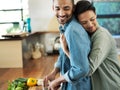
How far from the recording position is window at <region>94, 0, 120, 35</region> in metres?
4.04

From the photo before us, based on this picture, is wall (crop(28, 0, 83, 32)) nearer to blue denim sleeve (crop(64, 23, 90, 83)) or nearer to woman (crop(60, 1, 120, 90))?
woman (crop(60, 1, 120, 90))

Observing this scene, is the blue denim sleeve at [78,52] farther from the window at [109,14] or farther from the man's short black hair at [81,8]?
the window at [109,14]

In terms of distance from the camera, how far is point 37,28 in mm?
4113

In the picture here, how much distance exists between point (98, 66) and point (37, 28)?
10.7 ft

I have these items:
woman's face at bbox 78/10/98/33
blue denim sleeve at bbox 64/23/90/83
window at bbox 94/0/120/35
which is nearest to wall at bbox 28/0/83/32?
window at bbox 94/0/120/35

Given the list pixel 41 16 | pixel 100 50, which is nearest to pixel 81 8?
pixel 100 50

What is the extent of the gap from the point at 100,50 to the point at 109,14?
3.28m

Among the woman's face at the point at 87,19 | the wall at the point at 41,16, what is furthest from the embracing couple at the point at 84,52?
the wall at the point at 41,16

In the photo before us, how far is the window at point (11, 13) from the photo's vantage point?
445 centimetres

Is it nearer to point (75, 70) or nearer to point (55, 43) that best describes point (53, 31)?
point (55, 43)

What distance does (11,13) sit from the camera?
4.58 meters

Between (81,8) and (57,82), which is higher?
(81,8)

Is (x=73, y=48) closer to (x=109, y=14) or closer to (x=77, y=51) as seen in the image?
(x=77, y=51)

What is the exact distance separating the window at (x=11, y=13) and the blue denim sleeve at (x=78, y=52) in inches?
144
